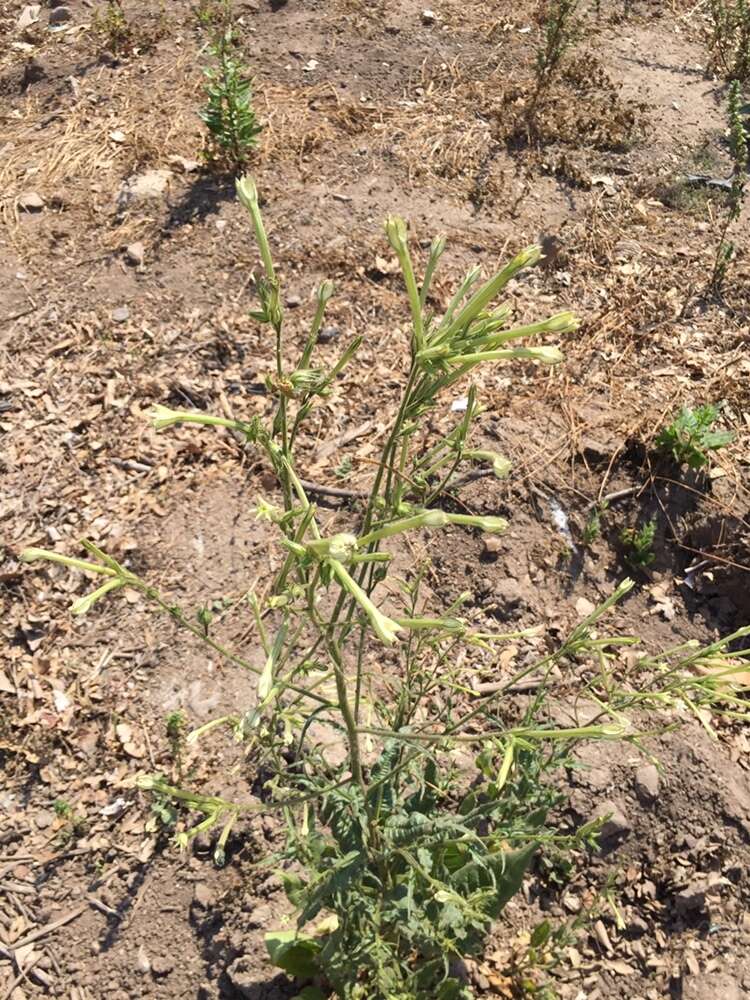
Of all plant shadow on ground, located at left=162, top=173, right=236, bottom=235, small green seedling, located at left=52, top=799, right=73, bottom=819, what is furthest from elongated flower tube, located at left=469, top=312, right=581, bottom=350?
plant shadow on ground, located at left=162, top=173, right=236, bottom=235

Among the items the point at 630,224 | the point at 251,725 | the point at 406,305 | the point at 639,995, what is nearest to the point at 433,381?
the point at 251,725

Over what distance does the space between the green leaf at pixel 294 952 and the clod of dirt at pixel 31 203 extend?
3.71m

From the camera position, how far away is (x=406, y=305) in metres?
4.09

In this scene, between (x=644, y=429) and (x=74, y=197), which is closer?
(x=644, y=429)

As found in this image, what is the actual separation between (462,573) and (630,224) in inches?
93.1

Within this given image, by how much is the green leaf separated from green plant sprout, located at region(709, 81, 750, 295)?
3.46 metres

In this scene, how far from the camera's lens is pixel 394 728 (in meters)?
2.13

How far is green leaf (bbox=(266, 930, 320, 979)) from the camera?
2182 mm

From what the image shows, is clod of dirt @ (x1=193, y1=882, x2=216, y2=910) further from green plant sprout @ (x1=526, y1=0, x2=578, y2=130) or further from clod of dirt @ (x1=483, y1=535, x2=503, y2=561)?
green plant sprout @ (x1=526, y1=0, x2=578, y2=130)

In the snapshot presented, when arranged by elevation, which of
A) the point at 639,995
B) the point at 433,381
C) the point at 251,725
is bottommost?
the point at 639,995

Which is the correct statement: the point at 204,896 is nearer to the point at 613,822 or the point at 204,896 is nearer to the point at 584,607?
the point at 613,822

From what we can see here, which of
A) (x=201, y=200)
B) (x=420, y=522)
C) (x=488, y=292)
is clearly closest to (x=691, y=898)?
(x=420, y=522)

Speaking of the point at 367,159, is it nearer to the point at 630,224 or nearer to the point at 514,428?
the point at 630,224

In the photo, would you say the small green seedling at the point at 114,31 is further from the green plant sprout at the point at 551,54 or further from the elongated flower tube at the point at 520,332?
the elongated flower tube at the point at 520,332
